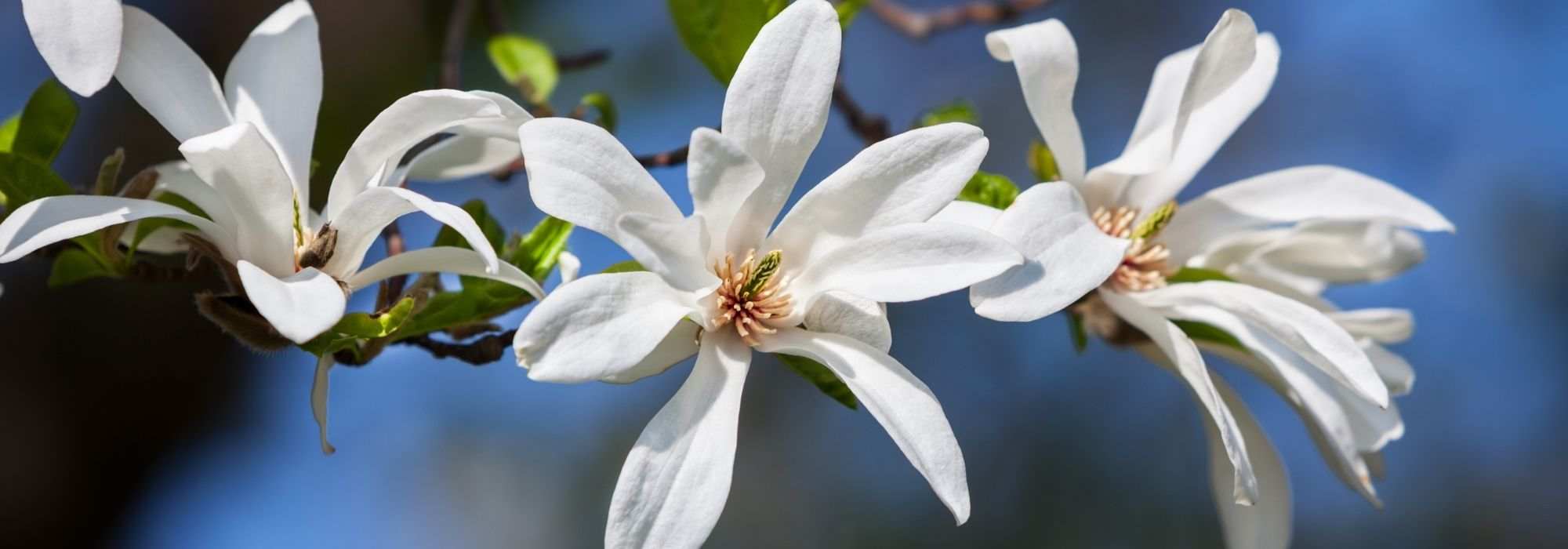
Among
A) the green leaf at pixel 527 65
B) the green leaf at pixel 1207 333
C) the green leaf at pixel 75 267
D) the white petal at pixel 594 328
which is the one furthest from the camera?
the green leaf at pixel 527 65

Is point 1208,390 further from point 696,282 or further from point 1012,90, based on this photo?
point 1012,90

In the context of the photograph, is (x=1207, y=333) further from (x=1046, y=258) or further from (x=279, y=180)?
(x=279, y=180)

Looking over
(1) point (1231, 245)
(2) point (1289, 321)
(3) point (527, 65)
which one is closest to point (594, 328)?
(2) point (1289, 321)

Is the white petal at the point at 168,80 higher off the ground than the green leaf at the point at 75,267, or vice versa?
the white petal at the point at 168,80

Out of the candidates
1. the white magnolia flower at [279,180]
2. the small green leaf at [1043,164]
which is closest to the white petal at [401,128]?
the white magnolia flower at [279,180]

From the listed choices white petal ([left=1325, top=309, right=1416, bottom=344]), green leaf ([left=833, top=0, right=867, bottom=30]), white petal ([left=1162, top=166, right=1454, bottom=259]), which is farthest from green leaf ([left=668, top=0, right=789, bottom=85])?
white petal ([left=1325, top=309, right=1416, bottom=344])

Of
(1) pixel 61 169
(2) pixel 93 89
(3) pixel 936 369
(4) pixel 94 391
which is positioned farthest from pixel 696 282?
(3) pixel 936 369

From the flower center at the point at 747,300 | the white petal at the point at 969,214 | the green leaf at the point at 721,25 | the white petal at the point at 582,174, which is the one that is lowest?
the flower center at the point at 747,300

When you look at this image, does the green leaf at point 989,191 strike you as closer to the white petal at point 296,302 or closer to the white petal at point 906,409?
the white petal at point 906,409
